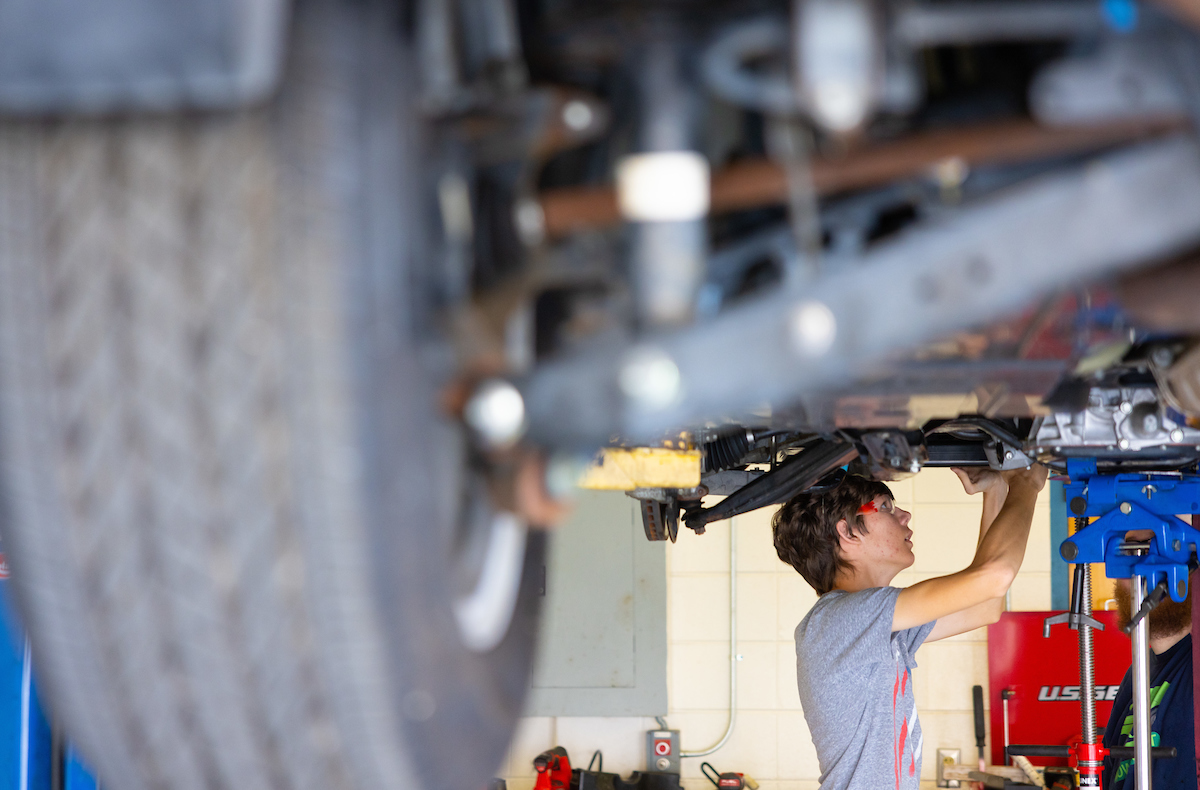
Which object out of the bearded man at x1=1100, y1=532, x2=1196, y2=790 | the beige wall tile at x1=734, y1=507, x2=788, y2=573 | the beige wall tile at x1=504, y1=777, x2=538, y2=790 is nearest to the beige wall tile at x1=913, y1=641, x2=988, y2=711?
the beige wall tile at x1=734, y1=507, x2=788, y2=573

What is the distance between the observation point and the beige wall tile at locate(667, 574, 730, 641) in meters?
4.60

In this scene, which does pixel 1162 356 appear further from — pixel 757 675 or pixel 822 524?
pixel 757 675

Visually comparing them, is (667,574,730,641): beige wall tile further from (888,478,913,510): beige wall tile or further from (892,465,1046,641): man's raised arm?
(892,465,1046,641): man's raised arm

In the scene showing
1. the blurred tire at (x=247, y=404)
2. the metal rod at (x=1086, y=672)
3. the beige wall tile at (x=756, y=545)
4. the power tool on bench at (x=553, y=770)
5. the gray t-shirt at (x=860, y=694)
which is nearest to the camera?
the blurred tire at (x=247, y=404)

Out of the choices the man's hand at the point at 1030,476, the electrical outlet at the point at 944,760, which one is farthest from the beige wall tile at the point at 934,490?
the man's hand at the point at 1030,476

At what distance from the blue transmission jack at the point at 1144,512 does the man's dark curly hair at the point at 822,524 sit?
396mm

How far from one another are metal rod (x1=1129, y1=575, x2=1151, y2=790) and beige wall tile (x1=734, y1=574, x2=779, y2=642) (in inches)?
86.7

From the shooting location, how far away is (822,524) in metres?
2.26

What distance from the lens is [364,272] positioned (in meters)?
0.51

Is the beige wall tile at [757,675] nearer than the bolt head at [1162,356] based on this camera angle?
No

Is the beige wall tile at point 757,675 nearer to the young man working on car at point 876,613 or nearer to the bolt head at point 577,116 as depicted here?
the young man working on car at point 876,613

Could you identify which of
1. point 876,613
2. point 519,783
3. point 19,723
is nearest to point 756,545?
point 519,783

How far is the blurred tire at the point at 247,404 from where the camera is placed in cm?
50

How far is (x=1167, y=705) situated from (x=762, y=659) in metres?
1.85
